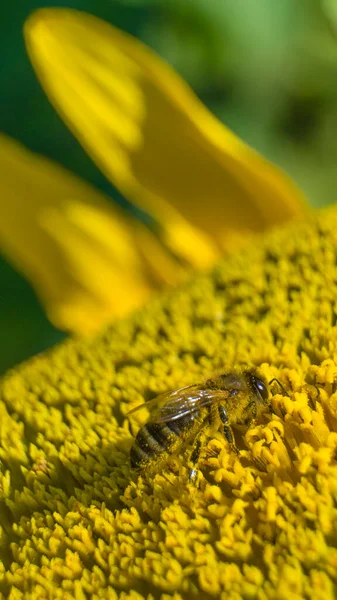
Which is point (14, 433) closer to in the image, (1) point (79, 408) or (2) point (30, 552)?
(1) point (79, 408)

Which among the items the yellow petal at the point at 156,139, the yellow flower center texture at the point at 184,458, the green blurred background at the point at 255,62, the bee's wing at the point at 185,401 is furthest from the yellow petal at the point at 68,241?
the bee's wing at the point at 185,401

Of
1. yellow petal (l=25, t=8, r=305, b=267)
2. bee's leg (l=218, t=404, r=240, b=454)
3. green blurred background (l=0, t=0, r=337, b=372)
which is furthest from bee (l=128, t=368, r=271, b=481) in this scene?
green blurred background (l=0, t=0, r=337, b=372)

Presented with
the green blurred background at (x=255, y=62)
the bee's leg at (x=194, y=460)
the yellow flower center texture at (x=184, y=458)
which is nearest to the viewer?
the yellow flower center texture at (x=184, y=458)

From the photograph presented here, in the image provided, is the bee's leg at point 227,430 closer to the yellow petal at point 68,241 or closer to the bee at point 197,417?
the bee at point 197,417

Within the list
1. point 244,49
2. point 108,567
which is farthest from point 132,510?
point 244,49

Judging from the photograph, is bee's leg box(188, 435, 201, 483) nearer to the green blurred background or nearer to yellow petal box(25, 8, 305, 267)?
yellow petal box(25, 8, 305, 267)
